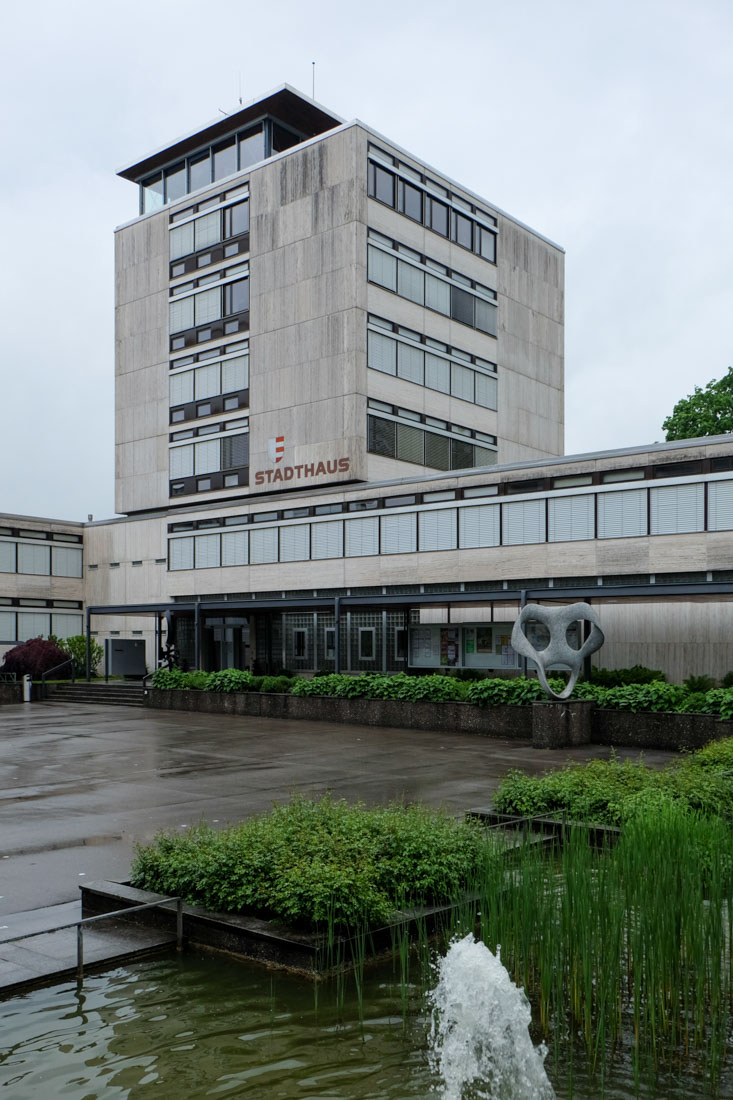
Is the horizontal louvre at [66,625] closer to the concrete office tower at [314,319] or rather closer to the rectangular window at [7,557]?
the rectangular window at [7,557]

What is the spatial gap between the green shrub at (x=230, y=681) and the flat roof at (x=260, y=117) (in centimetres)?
2984

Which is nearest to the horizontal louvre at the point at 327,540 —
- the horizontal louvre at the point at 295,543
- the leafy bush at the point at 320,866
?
the horizontal louvre at the point at 295,543

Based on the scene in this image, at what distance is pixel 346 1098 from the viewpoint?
221 inches

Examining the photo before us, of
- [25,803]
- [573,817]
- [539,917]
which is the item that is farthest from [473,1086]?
[25,803]

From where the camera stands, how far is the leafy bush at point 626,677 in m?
30.9

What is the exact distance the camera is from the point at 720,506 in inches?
1198

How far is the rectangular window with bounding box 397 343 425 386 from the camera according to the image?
46656 millimetres

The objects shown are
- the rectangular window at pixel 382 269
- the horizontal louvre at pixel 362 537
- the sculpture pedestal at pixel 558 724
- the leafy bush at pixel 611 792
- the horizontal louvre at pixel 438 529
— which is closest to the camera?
the leafy bush at pixel 611 792

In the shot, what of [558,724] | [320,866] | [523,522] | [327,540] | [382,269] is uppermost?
[382,269]

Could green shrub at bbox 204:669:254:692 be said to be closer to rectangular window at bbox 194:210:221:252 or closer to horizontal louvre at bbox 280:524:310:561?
horizontal louvre at bbox 280:524:310:561

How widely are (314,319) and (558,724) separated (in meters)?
28.1

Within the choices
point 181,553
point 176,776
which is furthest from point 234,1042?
point 181,553

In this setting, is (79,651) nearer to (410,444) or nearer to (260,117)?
(410,444)

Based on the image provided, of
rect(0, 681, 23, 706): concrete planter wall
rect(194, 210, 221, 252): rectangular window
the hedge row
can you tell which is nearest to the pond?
the hedge row
